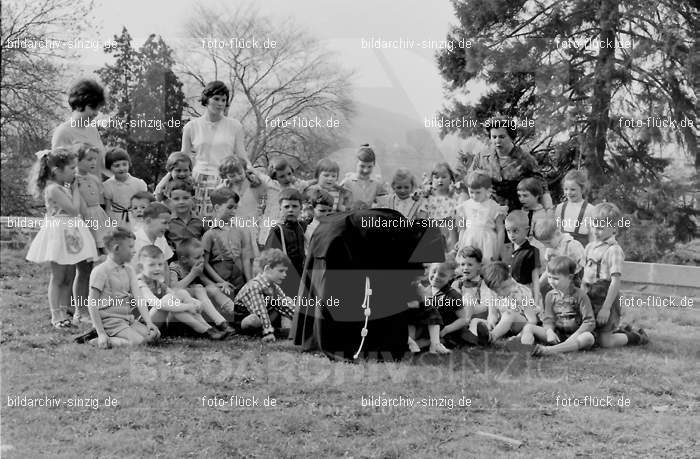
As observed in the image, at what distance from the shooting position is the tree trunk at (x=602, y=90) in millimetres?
16281

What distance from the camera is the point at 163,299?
6.49m

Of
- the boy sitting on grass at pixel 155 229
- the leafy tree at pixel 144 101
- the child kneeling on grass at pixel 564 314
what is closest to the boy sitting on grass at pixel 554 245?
the child kneeling on grass at pixel 564 314

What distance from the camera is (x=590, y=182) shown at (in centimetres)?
1694

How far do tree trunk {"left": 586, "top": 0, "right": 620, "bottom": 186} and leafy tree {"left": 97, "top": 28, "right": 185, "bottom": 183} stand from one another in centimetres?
967

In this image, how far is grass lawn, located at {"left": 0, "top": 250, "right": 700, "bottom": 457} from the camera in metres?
4.27

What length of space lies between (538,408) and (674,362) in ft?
6.47

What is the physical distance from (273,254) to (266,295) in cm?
38

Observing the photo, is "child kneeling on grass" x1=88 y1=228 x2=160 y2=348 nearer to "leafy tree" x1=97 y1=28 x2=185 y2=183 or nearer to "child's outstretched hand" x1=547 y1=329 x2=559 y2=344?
"child's outstretched hand" x1=547 y1=329 x2=559 y2=344

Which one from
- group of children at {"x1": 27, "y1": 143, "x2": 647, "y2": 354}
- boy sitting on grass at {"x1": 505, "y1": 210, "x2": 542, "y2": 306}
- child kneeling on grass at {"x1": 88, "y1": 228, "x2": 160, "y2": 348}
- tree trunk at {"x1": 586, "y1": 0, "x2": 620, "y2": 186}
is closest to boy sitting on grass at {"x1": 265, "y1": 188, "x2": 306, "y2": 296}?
group of children at {"x1": 27, "y1": 143, "x2": 647, "y2": 354}

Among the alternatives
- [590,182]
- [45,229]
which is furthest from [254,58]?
[45,229]

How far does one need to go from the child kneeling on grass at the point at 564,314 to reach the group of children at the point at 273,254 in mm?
11

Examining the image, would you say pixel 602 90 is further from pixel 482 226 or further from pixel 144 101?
pixel 144 101

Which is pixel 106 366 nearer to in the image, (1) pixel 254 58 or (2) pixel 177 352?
(2) pixel 177 352

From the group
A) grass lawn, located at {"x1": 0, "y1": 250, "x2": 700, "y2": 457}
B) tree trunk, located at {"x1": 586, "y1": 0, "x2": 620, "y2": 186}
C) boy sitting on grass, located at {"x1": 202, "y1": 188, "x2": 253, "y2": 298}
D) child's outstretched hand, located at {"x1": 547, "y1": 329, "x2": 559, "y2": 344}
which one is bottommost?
grass lawn, located at {"x1": 0, "y1": 250, "x2": 700, "y2": 457}
